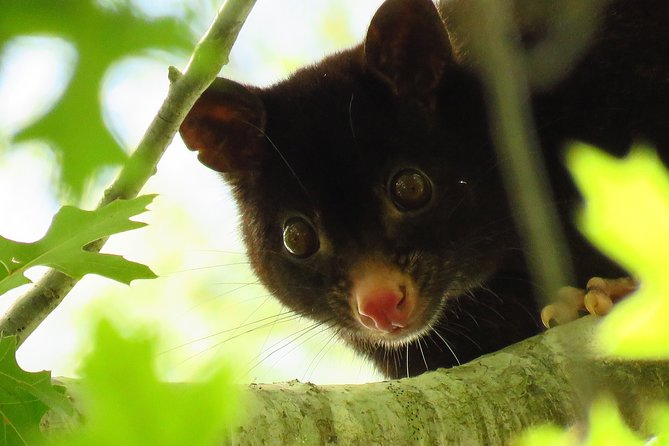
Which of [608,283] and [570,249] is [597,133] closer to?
[570,249]

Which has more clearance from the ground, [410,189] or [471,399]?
[410,189]

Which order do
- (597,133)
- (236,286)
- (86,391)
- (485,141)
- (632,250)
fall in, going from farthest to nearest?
(236,286) < (485,141) < (597,133) < (632,250) < (86,391)

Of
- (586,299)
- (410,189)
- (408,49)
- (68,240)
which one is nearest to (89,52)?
(68,240)

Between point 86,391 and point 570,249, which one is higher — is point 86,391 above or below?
below

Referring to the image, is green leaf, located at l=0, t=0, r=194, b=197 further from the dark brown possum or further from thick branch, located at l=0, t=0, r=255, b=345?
the dark brown possum

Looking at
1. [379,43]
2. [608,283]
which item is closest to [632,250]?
[608,283]

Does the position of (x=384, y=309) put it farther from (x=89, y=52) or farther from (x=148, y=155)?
(x=89, y=52)
